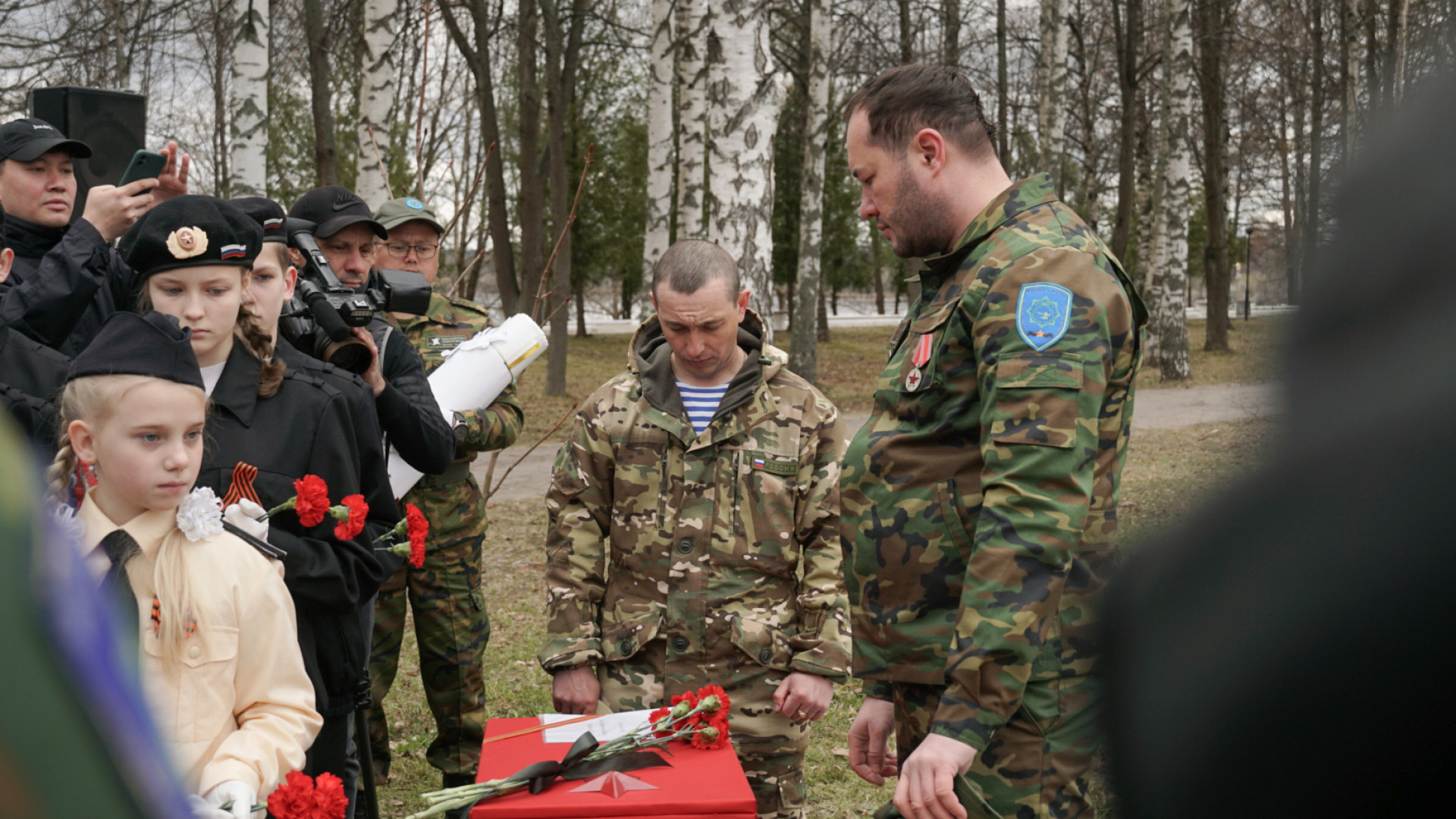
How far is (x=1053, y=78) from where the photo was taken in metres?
16.9

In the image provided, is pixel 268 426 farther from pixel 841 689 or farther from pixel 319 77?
pixel 319 77

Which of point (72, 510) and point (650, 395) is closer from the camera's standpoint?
point (72, 510)

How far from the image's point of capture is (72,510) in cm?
233

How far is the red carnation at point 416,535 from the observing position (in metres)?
2.93

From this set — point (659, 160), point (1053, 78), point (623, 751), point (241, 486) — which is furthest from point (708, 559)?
point (1053, 78)

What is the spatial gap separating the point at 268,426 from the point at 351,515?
396 mm

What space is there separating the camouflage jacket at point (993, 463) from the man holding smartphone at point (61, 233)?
2446 millimetres

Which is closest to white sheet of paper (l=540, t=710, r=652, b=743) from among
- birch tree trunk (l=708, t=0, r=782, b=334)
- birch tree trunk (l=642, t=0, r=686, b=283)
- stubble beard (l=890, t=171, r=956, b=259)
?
stubble beard (l=890, t=171, r=956, b=259)

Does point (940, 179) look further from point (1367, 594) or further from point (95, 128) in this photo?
point (95, 128)

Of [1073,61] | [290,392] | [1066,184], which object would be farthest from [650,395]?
[1073,61]

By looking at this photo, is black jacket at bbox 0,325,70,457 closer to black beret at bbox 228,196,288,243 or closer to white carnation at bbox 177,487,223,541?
black beret at bbox 228,196,288,243

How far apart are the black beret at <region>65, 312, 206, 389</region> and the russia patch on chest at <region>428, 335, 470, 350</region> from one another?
7.42ft

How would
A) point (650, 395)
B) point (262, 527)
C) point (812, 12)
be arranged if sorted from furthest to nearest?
point (812, 12) < point (650, 395) < point (262, 527)

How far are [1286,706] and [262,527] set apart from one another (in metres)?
2.40
